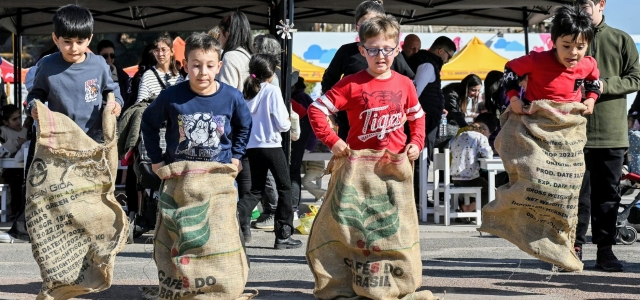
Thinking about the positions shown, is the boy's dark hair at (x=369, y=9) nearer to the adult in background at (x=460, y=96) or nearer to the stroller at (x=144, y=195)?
the stroller at (x=144, y=195)

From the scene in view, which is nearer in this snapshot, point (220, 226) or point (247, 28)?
point (220, 226)

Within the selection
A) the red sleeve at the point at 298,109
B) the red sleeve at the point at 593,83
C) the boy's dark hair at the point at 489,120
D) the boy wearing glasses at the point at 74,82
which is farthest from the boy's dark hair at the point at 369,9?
the boy's dark hair at the point at 489,120

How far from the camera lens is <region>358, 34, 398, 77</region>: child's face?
229 inches

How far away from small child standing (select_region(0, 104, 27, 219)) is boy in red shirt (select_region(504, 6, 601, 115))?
7413 mm

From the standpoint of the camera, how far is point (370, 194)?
5.69 metres

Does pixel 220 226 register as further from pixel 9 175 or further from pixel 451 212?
pixel 9 175

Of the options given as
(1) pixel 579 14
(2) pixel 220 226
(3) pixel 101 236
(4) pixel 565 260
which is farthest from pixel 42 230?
(1) pixel 579 14

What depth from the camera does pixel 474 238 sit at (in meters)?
9.96

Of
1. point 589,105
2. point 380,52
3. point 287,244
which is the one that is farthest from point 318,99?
point 287,244

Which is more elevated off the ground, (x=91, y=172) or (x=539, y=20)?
(x=539, y=20)

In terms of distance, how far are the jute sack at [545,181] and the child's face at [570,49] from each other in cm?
31

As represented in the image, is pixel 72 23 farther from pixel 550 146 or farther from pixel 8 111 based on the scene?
pixel 8 111

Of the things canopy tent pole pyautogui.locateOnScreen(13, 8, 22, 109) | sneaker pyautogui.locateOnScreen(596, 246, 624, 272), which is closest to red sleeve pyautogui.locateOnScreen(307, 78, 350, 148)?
sneaker pyautogui.locateOnScreen(596, 246, 624, 272)

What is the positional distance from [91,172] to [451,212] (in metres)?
6.55
